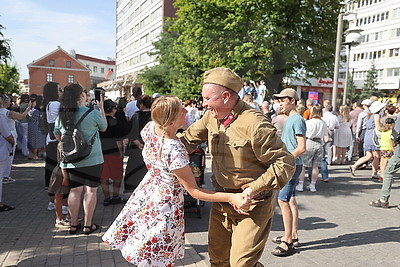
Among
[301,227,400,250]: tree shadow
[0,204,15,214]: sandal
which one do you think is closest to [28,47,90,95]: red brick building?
[0,204,15,214]: sandal

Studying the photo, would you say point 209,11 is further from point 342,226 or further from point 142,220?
point 142,220

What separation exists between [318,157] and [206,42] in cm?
1787

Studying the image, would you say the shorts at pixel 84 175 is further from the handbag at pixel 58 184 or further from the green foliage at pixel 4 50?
the green foliage at pixel 4 50

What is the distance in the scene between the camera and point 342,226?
507cm

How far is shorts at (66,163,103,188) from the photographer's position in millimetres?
4254

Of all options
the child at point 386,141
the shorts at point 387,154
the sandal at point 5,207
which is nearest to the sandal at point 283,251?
the sandal at point 5,207

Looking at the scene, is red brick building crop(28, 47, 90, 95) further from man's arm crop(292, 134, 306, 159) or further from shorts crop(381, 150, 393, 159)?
man's arm crop(292, 134, 306, 159)

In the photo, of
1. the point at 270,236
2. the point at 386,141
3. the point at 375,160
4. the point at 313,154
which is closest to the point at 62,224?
the point at 270,236

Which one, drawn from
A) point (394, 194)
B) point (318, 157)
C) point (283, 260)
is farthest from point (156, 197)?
point (394, 194)

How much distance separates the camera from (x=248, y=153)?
2363 mm

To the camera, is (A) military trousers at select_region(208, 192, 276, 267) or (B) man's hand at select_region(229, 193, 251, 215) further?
(A) military trousers at select_region(208, 192, 276, 267)

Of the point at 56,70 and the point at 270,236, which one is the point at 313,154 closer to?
the point at 270,236

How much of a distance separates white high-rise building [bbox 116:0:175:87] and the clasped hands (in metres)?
50.6

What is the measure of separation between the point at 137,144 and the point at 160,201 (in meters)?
3.15
